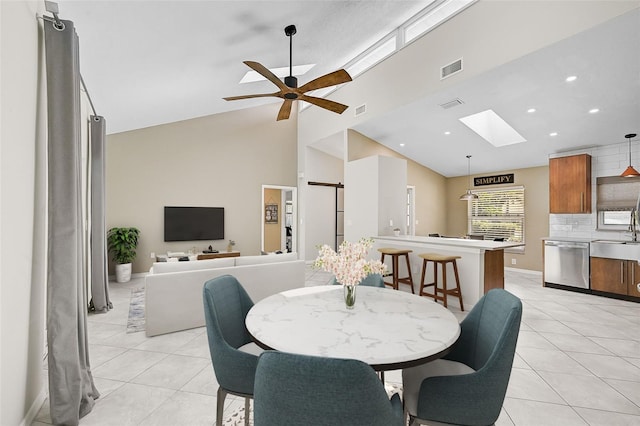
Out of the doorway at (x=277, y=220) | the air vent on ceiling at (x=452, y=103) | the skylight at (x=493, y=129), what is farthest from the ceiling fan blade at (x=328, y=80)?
the doorway at (x=277, y=220)

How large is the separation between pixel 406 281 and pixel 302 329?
4135mm

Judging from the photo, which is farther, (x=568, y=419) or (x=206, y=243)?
(x=206, y=243)

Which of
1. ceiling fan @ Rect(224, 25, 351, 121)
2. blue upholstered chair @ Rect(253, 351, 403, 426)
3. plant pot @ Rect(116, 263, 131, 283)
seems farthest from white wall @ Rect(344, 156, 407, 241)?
blue upholstered chair @ Rect(253, 351, 403, 426)

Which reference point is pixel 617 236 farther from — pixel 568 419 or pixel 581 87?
pixel 568 419

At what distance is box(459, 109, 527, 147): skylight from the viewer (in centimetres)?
577

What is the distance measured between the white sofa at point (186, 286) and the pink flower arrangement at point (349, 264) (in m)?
2.20

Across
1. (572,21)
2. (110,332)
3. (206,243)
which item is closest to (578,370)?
(572,21)

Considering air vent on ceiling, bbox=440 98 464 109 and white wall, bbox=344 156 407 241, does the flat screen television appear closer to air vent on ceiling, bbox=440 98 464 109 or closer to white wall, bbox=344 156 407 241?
white wall, bbox=344 156 407 241

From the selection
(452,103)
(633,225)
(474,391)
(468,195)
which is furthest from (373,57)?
(474,391)

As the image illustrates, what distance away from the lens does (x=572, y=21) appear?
3172mm

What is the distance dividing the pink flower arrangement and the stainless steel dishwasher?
17.2 ft

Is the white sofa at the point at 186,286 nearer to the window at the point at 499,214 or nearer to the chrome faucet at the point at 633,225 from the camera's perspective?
the chrome faucet at the point at 633,225

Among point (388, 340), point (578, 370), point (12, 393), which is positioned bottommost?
point (578, 370)

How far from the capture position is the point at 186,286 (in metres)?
3.43
